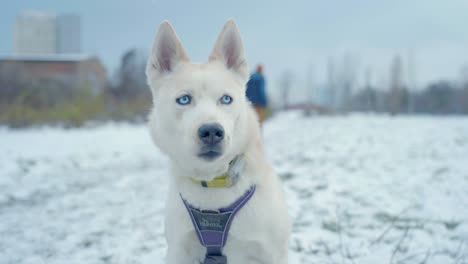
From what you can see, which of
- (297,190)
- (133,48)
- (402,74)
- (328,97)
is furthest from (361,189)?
(328,97)

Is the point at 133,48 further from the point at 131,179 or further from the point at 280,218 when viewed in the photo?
the point at 280,218

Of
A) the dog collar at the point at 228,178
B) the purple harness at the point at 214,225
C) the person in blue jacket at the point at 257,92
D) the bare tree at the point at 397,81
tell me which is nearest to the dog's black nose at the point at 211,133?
the dog collar at the point at 228,178

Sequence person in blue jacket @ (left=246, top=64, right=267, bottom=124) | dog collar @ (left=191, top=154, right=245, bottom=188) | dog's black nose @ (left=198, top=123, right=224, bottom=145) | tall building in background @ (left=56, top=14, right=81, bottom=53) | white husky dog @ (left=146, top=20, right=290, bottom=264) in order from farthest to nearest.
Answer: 1. tall building in background @ (left=56, top=14, right=81, bottom=53)
2. person in blue jacket @ (left=246, top=64, right=267, bottom=124)
3. dog collar @ (left=191, top=154, right=245, bottom=188)
4. white husky dog @ (left=146, top=20, right=290, bottom=264)
5. dog's black nose @ (left=198, top=123, right=224, bottom=145)

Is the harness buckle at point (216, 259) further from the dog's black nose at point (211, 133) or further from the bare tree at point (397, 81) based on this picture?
the bare tree at point (397, 81)

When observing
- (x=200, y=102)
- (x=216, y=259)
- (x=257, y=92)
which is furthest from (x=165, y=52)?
(x=257, y=92)

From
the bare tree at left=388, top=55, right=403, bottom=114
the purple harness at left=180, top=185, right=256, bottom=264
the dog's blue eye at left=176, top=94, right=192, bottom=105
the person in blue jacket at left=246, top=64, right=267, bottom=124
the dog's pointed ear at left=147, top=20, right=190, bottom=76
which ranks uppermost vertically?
the bare tree at left=388, top=55, right=403, bottom=114

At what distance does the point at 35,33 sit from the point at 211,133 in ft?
151

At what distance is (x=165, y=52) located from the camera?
7.75 feet

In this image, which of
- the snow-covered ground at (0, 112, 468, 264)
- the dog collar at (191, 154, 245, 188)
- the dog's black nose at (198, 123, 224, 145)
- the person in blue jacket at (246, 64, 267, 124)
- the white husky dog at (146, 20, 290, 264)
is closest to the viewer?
the dog's black nose at (198, 123, 224, 145)

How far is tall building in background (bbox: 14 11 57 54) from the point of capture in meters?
38.8

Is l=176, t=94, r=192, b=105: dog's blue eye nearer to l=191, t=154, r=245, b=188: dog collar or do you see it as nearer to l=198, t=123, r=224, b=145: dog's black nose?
l=198, t=123, r=224, b=145: dog's black nose

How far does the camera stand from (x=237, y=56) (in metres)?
2.38

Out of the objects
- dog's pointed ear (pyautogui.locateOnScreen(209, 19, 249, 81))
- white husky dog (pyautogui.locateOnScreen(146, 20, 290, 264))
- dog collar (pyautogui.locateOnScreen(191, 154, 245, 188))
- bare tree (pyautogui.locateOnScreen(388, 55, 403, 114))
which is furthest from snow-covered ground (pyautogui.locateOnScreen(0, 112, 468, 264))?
bare tree (pyautogui.locateOnScreen(388, 55, 403, 114))

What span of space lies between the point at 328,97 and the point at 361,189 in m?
58.2
